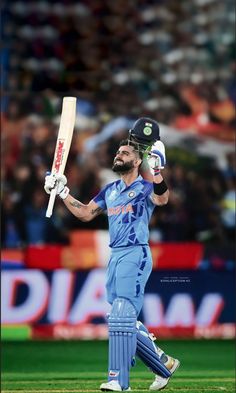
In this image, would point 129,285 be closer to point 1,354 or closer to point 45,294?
point 1,354

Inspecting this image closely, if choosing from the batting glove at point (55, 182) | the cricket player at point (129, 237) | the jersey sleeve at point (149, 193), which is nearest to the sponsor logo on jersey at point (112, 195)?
the cricket player at point (129, 237)

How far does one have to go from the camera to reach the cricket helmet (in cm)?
781

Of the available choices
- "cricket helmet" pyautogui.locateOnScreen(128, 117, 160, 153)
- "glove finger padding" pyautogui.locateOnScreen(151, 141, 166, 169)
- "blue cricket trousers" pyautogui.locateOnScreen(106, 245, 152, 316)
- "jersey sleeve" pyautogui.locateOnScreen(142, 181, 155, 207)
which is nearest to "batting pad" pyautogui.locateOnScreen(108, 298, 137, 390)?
"blue cricket trousers" pyautogui.locateOnScreen(106, 245, 152, 316)

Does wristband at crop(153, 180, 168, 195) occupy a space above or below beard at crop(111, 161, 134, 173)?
below

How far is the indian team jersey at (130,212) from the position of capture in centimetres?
771

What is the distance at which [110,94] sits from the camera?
16719 millimetres

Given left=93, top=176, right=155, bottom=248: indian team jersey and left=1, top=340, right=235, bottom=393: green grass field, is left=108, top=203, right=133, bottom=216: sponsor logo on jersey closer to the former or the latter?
left=93, top=176, right=155, bottom=248: indian team jersey

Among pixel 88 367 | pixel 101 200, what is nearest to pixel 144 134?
pixel 101 200

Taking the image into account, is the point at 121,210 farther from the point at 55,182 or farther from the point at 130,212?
the point at 55,182

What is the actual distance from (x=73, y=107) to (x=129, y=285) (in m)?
1.47

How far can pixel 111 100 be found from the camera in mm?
16391

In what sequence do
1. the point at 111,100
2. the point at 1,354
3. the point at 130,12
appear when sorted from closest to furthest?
the point at 1,354
the point at 111,100
the point at 130,12

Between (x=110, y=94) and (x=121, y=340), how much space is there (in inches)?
375

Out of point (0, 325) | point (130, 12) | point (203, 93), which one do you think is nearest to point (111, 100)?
point (203, 93)
